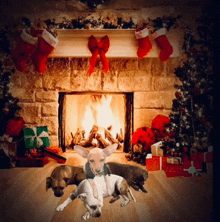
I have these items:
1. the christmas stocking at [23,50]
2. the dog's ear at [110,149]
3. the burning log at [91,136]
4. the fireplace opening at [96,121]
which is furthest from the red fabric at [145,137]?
the christmas stocking at [23,50]

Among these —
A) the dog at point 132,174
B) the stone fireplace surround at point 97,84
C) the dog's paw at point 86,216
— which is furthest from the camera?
the stone fireplace surround at point 97,84

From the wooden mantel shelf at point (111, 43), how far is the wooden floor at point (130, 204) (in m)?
1.34

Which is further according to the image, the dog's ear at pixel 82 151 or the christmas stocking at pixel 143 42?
the christmas stocking at pixel 143 42

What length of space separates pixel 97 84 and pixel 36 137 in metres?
0.95

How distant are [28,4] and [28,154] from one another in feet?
5.52

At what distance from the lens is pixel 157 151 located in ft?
8.51

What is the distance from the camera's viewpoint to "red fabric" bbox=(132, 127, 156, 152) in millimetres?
2727

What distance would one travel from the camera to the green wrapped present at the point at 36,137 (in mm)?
2865

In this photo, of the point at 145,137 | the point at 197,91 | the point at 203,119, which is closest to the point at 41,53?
the point at 145,137

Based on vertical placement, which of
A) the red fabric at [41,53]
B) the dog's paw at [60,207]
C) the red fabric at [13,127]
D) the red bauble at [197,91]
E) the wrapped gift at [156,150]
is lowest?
the dog's paw at [60,207]

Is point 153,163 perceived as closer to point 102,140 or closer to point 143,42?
point 102,140

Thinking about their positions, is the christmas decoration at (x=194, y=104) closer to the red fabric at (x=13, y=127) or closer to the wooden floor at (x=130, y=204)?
the wooden floor at (x=130, y=204)

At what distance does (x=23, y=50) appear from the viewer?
2645mm

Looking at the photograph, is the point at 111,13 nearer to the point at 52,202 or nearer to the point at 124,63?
the point at 124,63
